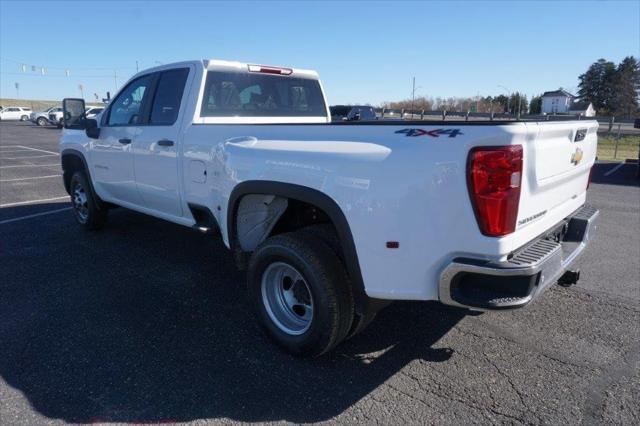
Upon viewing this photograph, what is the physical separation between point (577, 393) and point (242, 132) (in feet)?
9.26

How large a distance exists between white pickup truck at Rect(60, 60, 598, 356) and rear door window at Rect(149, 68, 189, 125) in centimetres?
2

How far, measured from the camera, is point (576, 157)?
3.19m

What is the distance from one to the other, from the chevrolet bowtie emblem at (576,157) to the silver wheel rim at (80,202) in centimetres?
561

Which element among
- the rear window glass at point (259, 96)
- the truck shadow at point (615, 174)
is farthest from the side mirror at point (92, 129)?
the truck shadow at point (615, 174)

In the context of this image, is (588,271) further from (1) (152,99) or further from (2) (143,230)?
(2) (143,230)

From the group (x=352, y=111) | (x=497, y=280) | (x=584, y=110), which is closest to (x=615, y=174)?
(x=352, y=111)

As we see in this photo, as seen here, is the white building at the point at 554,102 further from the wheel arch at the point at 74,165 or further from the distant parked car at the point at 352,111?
the wheel arch at the point at 74,165

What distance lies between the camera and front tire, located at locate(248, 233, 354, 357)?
2945 mm

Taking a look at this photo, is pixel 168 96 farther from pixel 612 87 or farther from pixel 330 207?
pixel 612 87

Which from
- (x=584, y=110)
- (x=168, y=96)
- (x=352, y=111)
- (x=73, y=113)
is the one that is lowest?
(x=73, y=113)

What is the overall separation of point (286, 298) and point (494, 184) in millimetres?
1749

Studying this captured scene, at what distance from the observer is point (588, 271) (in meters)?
4.95

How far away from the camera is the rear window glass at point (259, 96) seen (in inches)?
175

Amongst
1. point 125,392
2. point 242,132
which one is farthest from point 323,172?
point 125,392
